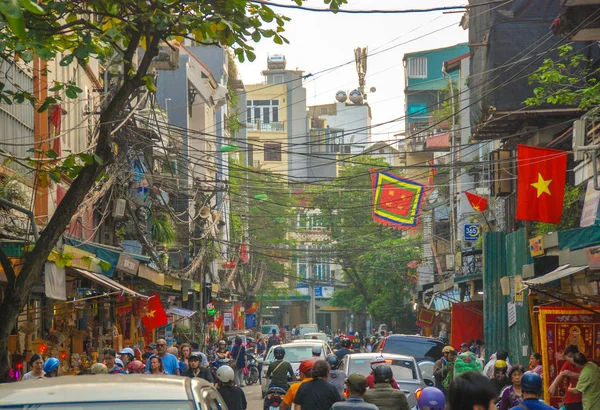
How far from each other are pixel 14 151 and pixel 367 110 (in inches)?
3292

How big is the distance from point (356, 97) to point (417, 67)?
21.5m

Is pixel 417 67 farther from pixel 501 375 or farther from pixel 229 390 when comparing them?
pixel 229 390

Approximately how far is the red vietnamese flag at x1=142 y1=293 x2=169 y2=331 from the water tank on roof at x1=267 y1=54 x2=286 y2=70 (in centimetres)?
6915

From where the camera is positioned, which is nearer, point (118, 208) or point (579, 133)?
point (579, 133)

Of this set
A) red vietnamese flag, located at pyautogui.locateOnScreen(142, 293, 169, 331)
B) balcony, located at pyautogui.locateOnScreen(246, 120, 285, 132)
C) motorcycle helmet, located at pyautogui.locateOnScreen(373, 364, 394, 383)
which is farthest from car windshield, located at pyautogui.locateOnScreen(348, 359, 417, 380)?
balcony, located at pyautogui.locateOnScreen(246, 120, 285, 132)

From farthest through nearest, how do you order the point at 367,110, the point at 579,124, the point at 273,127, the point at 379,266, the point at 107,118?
the point at 367,110 < the point at 273,127 < the point at 379,266 < the point at 579,124 < the point at 107,118

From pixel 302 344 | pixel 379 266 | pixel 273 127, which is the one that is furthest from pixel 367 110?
pixel 302 344

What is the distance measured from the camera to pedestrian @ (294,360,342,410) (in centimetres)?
1144

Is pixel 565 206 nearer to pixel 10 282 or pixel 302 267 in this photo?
pixel 10 282

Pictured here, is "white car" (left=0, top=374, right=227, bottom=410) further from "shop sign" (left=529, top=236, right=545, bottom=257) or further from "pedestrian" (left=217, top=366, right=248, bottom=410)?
"shop sign" (left=529, top=236, right=545, bottom=257)

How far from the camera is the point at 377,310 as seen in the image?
6556 cm

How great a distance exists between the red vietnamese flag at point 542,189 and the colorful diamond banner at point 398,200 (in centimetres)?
896

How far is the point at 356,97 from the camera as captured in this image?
10156 centimetres

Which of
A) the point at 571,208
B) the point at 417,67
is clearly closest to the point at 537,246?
the point at 571,208
